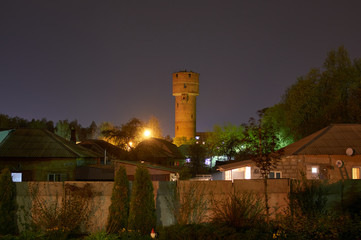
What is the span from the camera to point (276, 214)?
12.9 m

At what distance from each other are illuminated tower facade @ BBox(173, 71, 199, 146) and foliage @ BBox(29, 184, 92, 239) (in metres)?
80.0

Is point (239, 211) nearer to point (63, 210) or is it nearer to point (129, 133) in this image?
point (63, 210)

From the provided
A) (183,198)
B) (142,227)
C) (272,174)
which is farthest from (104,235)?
(272,174)

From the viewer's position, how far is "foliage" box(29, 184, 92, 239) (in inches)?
488

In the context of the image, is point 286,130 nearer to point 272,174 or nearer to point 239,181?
point 272,174

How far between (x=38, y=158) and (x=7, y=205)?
13.5 meters

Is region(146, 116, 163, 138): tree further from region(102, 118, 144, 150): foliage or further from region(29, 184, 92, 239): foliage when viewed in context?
region(29, 184, 92, 239): foliage

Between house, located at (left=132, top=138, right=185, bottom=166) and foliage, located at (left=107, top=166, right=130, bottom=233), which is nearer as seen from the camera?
→ foliage, located at (left=107, top=166, right=130, bottom=233)

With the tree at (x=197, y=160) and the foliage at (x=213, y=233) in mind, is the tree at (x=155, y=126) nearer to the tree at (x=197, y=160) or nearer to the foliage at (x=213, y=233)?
the tree at (x=197, y=160)

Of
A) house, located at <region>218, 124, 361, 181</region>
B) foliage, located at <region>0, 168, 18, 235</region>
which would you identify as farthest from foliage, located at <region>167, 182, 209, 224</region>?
house, located at <region>218, 124, 361, 181</region>

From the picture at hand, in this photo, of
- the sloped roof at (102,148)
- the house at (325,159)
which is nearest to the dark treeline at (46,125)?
the sloped roof at (102,148)

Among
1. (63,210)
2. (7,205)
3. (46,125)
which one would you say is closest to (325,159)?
(63,210)

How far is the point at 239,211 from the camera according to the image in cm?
1206

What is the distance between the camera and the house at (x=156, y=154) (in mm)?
42388
